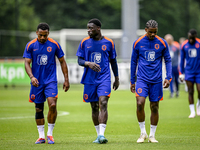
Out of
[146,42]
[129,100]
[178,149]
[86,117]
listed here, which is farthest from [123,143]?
[129,100]

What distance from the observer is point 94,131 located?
1057 cm

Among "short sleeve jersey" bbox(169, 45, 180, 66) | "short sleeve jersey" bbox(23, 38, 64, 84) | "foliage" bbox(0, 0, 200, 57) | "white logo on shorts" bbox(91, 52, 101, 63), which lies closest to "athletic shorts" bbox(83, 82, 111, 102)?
"white logo on shorts" bbox(91, 52, 101, 63)

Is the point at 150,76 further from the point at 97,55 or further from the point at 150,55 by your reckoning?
the point at 97,55

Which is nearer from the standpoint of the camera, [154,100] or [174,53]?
[154,100]

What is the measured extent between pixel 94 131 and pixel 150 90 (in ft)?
7.78

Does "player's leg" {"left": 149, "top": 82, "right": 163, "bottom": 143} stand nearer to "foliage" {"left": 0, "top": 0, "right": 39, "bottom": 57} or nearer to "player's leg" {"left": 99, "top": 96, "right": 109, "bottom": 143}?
"player's leg" {"left": 99, "top": 96, "right": 109, "bottom": 143}

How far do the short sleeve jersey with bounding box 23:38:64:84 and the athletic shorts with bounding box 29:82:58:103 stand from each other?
0.09 meters

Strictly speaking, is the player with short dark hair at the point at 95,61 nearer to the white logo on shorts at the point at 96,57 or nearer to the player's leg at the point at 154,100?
the white logo on shorts at the point at 96,57

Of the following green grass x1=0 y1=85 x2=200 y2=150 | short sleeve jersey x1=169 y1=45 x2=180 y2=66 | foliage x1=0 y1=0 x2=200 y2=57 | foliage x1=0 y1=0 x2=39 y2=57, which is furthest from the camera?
foliage x1=0 y1=0 x2=200 y2=57

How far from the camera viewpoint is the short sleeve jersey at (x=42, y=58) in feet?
28.5

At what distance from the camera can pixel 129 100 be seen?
19484 millimetres

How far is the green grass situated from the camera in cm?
829

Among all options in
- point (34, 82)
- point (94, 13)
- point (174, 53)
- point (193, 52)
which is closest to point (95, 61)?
point (34, 82)

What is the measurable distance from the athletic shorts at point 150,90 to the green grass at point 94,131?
Result: 2.80 feet
